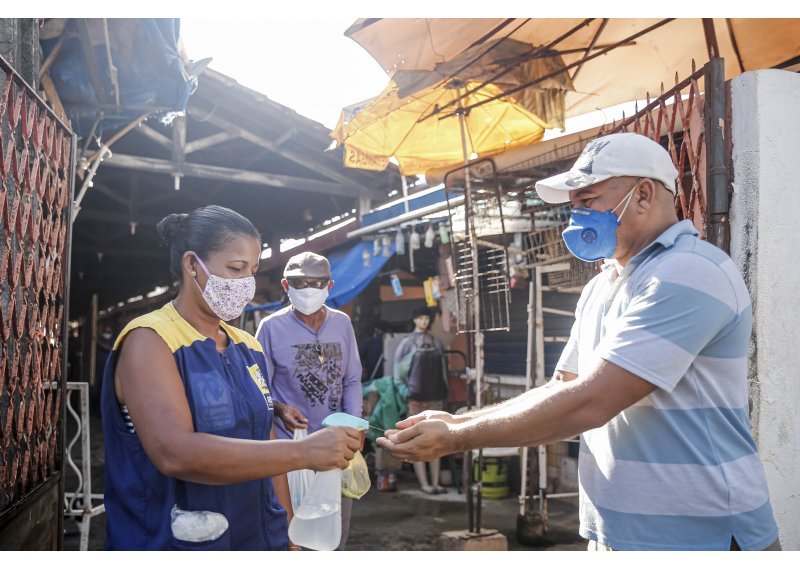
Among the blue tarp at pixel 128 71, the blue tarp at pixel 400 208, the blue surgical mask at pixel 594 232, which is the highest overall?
the blue tarp at pixel 128 71

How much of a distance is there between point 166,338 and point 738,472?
167 centimetres

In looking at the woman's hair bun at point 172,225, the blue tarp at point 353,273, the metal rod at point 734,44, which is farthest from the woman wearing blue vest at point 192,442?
the blue tarp at point 353,273

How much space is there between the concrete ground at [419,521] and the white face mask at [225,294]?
13.1 ft

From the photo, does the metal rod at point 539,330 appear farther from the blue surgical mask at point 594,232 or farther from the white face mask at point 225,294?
the white face mask at point 225,294

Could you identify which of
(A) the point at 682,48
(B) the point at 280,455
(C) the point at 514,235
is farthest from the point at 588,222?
(C) the point at 514,235

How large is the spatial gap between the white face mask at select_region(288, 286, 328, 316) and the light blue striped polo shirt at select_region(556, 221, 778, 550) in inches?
112

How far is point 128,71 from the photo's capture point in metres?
5.02

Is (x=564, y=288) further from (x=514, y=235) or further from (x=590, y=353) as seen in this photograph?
(x=590, y=353)

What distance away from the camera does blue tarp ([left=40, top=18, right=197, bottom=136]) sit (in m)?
4.62

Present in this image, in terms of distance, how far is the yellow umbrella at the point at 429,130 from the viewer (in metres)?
6.20

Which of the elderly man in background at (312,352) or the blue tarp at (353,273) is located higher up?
the blue tarp at (353,273)

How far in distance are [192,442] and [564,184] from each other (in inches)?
55.7

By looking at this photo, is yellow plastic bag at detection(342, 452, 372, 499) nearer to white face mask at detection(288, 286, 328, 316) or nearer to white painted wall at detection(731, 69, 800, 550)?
white face mask at detection(288, 286, 328, 316)

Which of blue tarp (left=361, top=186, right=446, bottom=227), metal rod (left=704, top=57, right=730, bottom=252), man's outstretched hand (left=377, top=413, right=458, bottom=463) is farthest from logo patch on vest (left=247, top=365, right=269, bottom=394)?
blue tarp (left=361, top=186, right=446, bottom=227)
